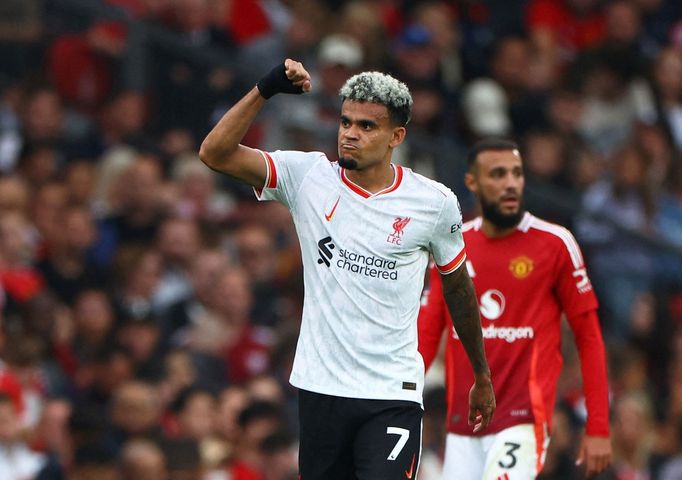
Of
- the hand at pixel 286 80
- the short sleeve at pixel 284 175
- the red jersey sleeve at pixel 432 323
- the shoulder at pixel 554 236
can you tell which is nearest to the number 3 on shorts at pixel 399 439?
the short sleeve at pixel 284 175

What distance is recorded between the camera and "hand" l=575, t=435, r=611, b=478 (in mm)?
9078

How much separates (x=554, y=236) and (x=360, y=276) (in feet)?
6.01

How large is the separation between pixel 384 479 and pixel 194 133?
24.5 feet

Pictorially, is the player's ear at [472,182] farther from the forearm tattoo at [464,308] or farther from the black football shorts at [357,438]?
the black football shorts at [357,438]

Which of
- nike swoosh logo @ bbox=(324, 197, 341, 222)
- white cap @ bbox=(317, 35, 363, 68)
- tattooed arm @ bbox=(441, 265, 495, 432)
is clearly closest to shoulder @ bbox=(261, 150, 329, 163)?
nike swoosh logo @ bbox=(324, 197, 341, 222)

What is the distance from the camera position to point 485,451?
30.3ft

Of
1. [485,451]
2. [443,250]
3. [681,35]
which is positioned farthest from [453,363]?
[681,35]

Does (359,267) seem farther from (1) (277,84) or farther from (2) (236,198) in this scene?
(2) (236,198)

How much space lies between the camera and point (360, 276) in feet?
26.0

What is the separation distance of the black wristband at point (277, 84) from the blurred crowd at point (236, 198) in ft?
13.1

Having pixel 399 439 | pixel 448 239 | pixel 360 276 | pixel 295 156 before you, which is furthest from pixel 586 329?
pixel 295 156

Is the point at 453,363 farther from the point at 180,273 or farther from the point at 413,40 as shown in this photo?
the point at 413,40

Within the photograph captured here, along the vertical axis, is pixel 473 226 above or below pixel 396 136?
below

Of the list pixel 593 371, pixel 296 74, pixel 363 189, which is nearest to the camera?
pixel 296 74
